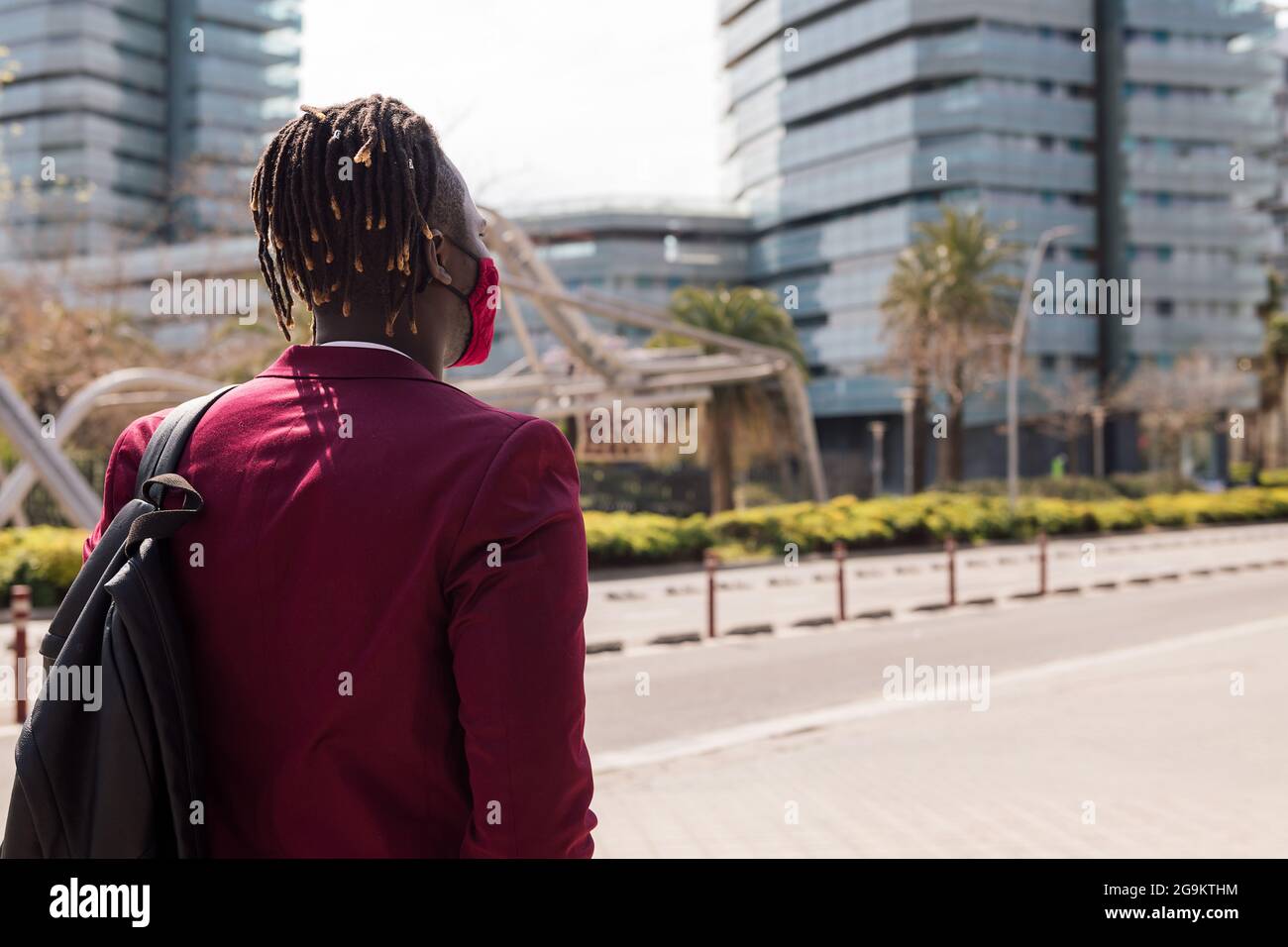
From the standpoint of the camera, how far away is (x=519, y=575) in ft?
4.54

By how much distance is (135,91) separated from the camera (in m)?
101

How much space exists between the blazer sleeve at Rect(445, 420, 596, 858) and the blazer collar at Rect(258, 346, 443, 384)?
0.19m

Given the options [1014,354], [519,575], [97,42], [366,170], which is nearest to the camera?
[519,575]

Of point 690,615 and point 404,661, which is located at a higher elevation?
point 404,661

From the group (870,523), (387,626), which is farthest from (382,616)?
(870,523)

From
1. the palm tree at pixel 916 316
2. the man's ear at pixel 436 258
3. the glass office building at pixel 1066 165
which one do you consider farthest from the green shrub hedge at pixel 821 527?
the glass office building at pixel 1066 165

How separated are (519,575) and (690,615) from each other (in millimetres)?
14539

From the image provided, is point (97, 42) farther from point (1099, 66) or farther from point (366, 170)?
point (366, 170)

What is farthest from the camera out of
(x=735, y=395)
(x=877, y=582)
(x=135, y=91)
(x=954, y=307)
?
(x=135, y=91)

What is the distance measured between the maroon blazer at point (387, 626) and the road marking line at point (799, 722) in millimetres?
6112

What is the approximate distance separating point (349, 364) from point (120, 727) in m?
0.48

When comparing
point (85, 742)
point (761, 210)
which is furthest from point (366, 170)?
point (761, 210)

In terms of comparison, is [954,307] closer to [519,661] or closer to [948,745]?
[948,745]

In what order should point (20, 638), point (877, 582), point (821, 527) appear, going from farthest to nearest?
point (821, 527)
point (877, 582)
point (20, 638)
